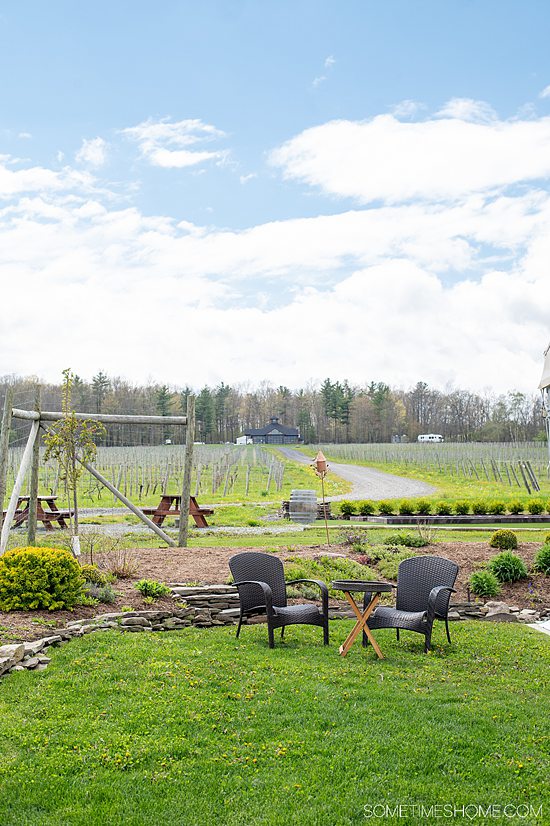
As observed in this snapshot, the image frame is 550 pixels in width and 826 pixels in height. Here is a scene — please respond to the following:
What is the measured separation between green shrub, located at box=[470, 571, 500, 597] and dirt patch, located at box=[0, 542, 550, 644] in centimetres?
14

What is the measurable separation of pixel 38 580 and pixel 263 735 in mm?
3681

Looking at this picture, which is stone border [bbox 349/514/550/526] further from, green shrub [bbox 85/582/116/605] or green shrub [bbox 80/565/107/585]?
→ green shrub [bbox 85/582/116/605]

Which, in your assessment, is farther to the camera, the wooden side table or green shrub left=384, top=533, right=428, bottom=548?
green shrub left=384, top=533, right=428, bottom=548

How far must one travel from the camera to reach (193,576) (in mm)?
8938

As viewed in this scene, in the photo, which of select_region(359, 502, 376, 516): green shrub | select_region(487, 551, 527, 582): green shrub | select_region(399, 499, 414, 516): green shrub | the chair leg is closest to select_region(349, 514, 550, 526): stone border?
select_region(399, 499, 414, 516): green shrub

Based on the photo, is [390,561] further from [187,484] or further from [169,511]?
[169,511]

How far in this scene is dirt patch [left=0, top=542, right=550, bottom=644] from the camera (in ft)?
21.5

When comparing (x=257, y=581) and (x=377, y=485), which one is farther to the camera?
(x=377, y=485)

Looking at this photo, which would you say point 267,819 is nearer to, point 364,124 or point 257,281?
point 364,124

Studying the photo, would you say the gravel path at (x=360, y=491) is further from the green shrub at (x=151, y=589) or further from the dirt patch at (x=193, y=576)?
the green shrub at (x=151, y=589)

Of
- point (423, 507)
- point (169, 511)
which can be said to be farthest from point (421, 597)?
point (423, 507)

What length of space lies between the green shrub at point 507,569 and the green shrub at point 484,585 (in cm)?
42

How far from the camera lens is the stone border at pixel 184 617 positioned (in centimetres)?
551

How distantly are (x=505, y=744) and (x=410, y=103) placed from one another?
12.9m
